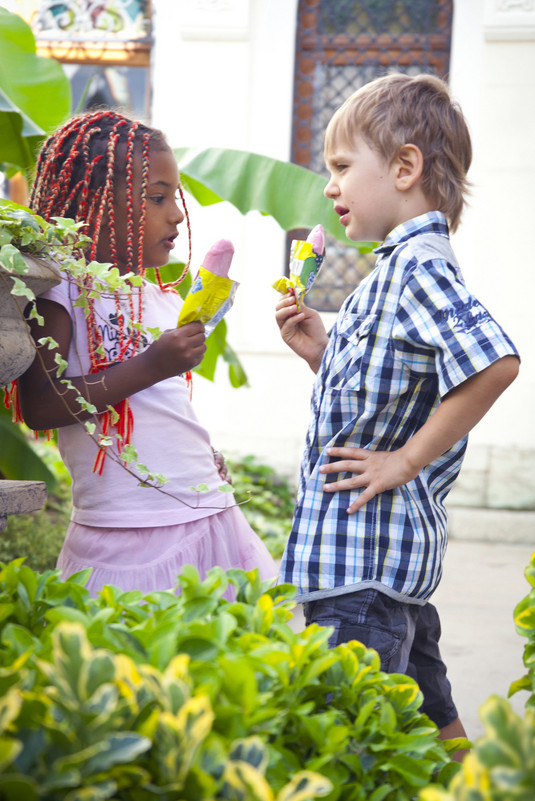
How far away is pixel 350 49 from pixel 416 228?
501 cm

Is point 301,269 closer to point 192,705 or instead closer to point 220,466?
point 220,466

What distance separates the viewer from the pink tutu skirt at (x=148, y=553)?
1.59m

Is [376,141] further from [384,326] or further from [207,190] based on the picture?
[207,190]

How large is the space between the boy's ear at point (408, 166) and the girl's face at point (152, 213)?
18.9 inches

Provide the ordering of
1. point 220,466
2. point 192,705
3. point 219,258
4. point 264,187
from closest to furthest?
1. point 192,705
2. point 219,258
3. point 220,466
4. point 264,187

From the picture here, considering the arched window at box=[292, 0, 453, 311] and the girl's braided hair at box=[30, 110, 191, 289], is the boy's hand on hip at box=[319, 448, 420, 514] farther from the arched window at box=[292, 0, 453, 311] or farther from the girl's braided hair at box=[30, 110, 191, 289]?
the arched window at box=[292, 0, 453, 311]

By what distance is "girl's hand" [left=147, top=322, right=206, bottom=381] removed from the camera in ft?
4.82

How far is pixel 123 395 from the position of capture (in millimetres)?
1525

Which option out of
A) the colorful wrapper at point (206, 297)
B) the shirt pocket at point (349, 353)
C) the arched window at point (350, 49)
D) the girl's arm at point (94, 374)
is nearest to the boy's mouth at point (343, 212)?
the shirt pocket at point (349, 353)

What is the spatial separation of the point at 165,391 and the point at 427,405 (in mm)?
567

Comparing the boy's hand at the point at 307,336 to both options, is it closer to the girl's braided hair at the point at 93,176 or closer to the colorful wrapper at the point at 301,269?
the colorful wrapper at the point at 301,269

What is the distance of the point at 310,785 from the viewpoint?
2.35ft

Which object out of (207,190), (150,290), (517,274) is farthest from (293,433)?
(150,290)

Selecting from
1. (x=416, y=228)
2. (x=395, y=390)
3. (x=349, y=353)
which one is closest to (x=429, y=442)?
(x=395, y=390)
